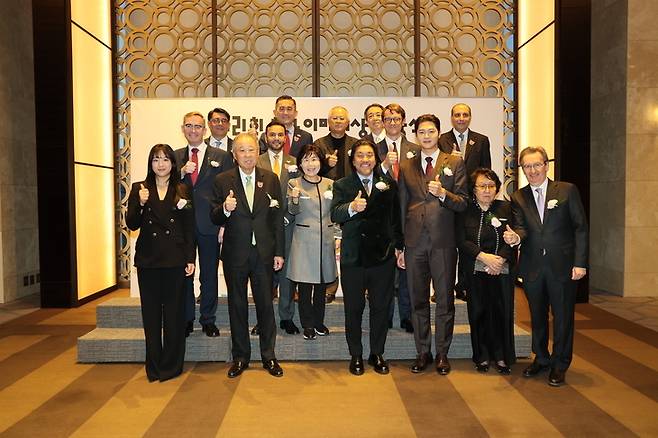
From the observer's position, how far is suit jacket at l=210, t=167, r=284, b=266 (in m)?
3.87

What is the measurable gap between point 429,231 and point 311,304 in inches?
42.0

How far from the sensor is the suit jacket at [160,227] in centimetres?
378

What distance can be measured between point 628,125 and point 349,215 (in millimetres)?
4985

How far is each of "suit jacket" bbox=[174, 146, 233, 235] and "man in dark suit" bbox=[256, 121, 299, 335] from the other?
0.28m

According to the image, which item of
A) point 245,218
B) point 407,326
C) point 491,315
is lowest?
point 407,326

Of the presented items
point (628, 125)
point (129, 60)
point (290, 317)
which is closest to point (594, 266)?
point (628, 125)

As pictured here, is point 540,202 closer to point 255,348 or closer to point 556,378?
point 556,378

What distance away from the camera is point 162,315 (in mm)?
3914

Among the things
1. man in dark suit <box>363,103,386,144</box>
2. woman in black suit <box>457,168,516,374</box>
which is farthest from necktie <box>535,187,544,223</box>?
man in dark suit <box>363,103,386,144</box>

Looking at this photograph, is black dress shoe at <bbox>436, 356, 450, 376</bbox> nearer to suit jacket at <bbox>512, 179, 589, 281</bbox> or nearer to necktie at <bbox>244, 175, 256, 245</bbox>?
suit jacket at <bbox>512, 179, 589, 281</bbox>

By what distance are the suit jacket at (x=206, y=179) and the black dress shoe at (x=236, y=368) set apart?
99cm

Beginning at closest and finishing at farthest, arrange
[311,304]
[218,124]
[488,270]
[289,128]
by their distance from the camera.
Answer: [488,270] < [311,304] < [218,124] < [289,128]

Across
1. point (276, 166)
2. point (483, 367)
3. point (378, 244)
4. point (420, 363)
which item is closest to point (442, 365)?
point (420, 363)

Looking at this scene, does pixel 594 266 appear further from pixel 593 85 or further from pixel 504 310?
pixel 504 310
